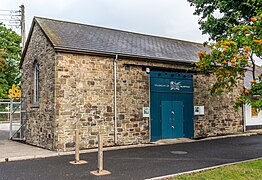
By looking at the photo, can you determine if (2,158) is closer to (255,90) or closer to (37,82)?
(37,82)

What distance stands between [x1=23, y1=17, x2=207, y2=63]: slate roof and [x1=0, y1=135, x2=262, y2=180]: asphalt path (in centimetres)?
471

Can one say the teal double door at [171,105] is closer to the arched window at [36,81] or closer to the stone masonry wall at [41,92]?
the stone masonry wall at [41,92]

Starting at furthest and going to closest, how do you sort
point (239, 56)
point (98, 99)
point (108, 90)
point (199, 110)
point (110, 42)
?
point (199, 110) → point (110, 42) → point (108, 90) → point (98, 99) → point (239, 56)

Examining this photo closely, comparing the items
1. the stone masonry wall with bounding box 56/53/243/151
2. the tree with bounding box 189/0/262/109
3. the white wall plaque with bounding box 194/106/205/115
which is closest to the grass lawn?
the tree with bounding box 189/0/262/109

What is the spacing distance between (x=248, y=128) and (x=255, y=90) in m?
12.6

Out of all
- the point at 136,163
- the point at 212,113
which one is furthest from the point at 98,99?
the point at 212,113

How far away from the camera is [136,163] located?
30.3 feet

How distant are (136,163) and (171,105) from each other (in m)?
6.38

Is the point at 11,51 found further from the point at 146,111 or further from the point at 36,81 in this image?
the point at 146,111

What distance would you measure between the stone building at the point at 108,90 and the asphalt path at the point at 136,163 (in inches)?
63.4

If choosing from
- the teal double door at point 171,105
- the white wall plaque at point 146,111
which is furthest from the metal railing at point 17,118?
the teal double door at point 171,105

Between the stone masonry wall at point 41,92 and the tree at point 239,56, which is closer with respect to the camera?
the tree at point 239,56

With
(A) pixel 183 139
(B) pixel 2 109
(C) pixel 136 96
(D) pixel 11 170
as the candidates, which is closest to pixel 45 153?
(D) pixel 11 170

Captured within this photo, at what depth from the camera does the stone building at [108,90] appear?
39.8ft
